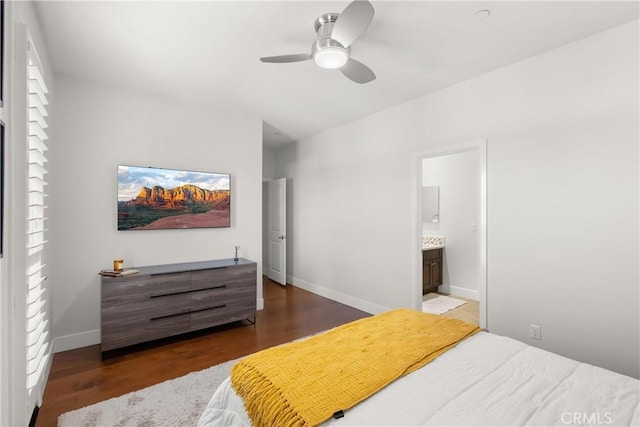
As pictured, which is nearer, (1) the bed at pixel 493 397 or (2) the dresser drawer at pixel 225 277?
(1) the bed at pixel 493 397

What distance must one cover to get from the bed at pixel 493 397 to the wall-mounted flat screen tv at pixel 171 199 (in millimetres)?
2437

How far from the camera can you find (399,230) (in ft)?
12.3

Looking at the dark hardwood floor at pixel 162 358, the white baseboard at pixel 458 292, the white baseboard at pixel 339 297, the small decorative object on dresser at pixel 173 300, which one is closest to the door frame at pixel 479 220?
the white baseboard at pixel 339 297

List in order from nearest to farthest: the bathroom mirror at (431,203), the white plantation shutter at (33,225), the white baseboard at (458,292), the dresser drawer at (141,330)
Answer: the white plantation shutter at (33,225), the dresser drawer at (141,330), the white baseboard at (458,292), the bathroom mirror at (431,203)

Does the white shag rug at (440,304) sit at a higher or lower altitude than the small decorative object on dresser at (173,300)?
lower

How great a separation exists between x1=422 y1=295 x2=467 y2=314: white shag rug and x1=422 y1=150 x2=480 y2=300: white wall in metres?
0.30

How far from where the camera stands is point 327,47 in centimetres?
194

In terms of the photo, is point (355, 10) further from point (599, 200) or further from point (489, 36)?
point (599, 200)

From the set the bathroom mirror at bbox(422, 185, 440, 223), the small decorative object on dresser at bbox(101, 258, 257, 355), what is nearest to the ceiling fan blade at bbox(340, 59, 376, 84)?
the small decorative object on dresser at bbox(101, 258, 257, 355)

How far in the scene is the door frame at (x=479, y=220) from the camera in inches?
115

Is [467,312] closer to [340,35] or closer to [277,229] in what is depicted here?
[277,229]

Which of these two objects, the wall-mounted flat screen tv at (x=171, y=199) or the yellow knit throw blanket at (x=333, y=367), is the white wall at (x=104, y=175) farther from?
the yellow knit throw blanket at (x=333, y=367)

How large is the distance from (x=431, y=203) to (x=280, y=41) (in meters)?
3.77

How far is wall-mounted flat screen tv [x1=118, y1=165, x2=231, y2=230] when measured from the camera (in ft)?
10.8
